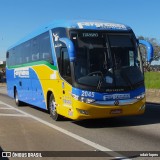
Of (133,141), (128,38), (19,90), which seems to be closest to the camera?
(133,141)

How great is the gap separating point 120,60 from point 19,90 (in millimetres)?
9431

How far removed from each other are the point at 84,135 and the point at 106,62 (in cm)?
238

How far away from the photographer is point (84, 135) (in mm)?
10859

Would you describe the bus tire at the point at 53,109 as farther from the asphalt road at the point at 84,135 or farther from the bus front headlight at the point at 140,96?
the bus front headlight at the point at 140,96

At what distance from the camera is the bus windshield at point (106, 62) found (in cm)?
1182

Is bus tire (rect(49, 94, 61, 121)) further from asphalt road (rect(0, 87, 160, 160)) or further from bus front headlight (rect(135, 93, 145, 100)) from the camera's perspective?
bus front headlight (rect(135, 93, 145, 100))

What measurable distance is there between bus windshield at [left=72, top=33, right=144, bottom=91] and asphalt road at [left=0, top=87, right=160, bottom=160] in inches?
53.6

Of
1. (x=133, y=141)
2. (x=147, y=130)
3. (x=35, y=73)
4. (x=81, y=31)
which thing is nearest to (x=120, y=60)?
(x=81, y=31)

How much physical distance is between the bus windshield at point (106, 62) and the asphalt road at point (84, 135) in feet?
4.46

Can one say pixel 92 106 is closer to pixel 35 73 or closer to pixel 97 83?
pixel 97 83

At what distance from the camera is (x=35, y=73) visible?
1673 centimetres

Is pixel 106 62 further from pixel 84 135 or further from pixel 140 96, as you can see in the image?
pixel 84 135

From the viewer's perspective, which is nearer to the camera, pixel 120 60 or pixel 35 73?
pixel 120 60

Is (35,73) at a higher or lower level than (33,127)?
higher
